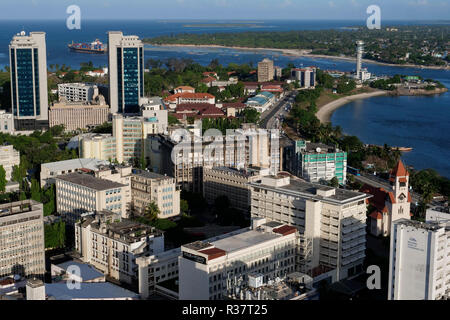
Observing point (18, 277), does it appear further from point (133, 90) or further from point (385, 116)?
point (385, 116)

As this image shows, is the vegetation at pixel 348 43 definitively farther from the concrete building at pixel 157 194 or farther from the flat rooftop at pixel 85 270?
the flat rooftop at pixel 85 270

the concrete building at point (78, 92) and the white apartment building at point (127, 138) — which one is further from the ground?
the concrete building at point (78, 92)

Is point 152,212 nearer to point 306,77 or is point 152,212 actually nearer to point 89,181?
point 89,181

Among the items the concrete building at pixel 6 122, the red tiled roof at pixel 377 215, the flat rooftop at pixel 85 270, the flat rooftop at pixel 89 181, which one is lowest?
the flat rooftop at pixel 85 270

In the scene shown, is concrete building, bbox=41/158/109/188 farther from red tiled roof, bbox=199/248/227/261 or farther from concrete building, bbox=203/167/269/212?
red tiled roof, bbox=199/248/227/261

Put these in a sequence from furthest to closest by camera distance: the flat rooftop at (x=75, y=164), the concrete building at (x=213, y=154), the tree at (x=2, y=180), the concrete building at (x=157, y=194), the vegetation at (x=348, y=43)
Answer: the vegetation at (x=348, y=43) < the concrete building at (x=213, y=154) < the flat rooftop at (x=75, y=164) < the tree at (x=2, y=180) < the concrete building at (x=157, y=194)

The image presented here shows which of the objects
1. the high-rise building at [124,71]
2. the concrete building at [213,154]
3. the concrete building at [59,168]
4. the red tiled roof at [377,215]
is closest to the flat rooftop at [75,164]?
the concrete building at [59,168]

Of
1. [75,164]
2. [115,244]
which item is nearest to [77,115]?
[75,164]
